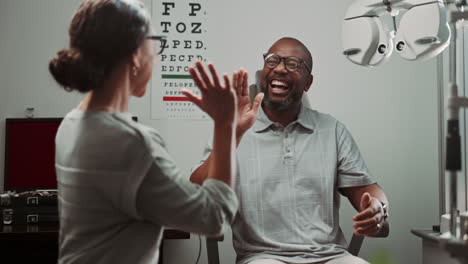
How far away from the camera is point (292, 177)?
7.33 ft

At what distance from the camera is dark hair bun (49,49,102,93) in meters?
1.04

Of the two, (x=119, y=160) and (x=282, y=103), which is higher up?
(x=282, y=103)

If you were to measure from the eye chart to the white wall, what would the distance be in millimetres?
55

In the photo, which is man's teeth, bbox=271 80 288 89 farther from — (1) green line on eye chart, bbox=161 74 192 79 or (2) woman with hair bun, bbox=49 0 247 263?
(2) woman with hair bun, bbox=49 0 247 263

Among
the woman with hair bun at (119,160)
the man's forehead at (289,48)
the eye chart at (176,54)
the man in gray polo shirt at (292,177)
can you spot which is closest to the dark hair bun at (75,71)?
the woman with hair bun at (119,160)

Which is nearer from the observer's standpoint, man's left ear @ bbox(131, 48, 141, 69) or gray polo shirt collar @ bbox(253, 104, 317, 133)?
man's left ear @ bbox(131, 48, 141, 69)

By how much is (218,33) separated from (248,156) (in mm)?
804

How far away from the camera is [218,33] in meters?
2.70

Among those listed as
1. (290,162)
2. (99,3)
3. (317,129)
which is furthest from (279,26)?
(99,3)

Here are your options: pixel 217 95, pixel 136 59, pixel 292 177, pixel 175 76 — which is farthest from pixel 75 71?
pixel 175 76

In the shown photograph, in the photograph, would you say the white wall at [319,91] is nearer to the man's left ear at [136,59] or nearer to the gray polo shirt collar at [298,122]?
the gray polo shirt collar at [298,122]

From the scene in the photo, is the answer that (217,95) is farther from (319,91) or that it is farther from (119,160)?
(319,91)

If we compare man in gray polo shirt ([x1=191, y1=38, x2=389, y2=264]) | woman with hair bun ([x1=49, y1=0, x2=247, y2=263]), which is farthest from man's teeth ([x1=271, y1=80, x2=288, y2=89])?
woman with hair bun ([x1=49, y1=0, x2=247, y2=263])

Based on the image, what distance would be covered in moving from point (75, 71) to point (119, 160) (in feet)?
0.74
